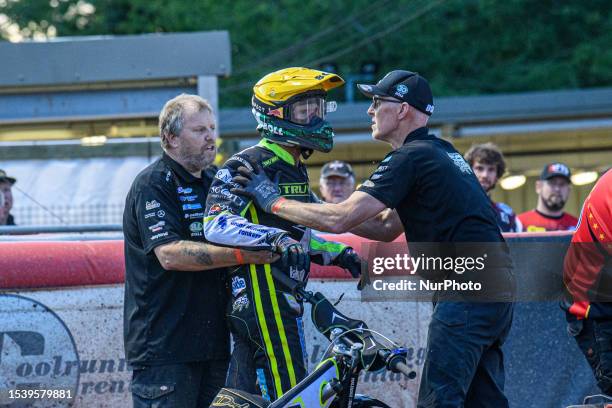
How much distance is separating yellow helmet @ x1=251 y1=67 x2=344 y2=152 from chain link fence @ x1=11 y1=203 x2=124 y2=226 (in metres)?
5.78

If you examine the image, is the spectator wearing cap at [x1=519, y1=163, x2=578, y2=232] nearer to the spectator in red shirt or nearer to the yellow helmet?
the spectator in red shirt

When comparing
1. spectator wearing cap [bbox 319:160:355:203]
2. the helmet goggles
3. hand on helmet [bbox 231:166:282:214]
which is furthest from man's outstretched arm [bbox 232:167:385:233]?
spectator wearing cap [bbox 319:160:355:203]

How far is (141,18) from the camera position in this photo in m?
28.8

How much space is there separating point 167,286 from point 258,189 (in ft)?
2.70

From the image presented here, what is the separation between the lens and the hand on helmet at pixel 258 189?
17.4 feet

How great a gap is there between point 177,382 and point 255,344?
580 mm

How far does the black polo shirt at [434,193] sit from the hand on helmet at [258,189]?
19.4 inches

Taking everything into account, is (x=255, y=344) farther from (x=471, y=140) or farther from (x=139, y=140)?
(x=471, y=140)

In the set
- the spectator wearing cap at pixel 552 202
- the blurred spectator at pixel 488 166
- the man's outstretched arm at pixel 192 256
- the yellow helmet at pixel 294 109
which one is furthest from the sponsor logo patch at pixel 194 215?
the spectator wearing cap at pixel 552 202

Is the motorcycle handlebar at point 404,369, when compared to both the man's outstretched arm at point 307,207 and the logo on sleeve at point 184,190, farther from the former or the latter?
the logo on sleeve at point 184,190

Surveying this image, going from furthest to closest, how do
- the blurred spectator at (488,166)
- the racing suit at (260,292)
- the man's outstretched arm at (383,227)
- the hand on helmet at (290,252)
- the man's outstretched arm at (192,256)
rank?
the blurred spectator at (488,166)
the man's outstretched arm at (383,227)
the man's outstretched arm at (192,256)
the racing suit at (260,292)
the hand on helmet at (290,252)

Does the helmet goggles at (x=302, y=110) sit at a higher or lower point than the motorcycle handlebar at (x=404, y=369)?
higher

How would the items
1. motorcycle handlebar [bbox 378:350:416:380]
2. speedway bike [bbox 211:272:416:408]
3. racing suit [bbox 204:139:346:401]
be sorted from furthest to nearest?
racing suit [bbox 204:139:346:401]
speedway bike [bbox 211:272:416:408]
motorcycle handlebar [bbox 378:350:416:380]

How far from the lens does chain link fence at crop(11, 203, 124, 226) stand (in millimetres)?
11062
